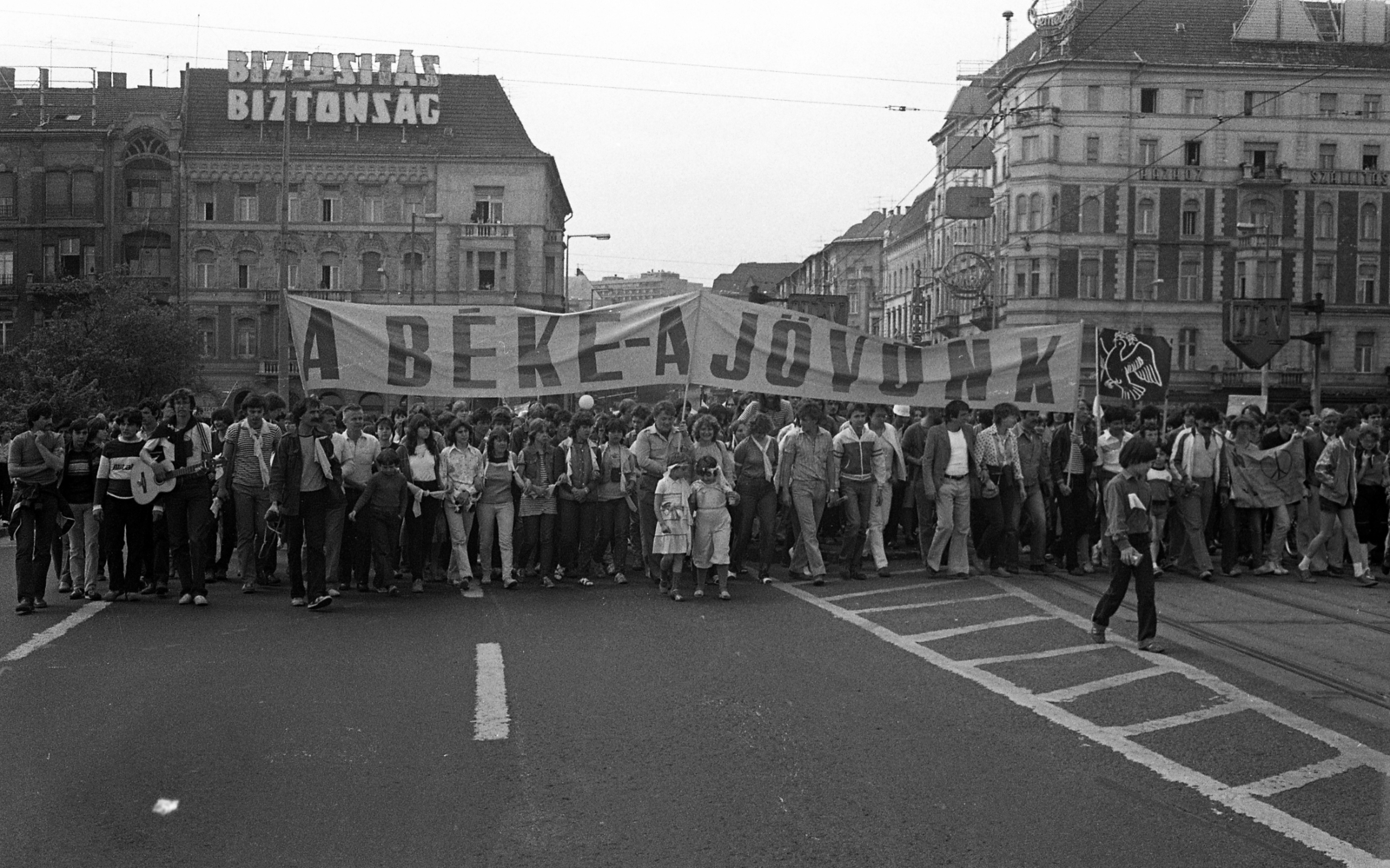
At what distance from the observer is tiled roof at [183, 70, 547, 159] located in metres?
70.2

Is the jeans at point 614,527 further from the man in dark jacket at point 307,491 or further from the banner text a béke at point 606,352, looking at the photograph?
the man in dark jacket at point 307,491

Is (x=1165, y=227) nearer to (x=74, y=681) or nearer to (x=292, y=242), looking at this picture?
(x=292, y=242)

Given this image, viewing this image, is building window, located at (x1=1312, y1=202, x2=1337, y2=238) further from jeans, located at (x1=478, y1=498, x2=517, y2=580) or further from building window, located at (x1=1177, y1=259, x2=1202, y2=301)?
jeans, located at (x1=478, y1=498, x2=517, y2=580)

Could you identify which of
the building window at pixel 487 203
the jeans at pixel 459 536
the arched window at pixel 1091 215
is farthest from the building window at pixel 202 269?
the jeans at pixel 459 536

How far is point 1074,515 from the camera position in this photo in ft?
52.1

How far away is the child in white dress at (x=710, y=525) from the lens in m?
14.0

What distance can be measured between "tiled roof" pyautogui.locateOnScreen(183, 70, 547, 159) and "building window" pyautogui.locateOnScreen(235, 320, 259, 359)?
8364mm

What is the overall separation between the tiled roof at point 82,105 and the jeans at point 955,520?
6467cm

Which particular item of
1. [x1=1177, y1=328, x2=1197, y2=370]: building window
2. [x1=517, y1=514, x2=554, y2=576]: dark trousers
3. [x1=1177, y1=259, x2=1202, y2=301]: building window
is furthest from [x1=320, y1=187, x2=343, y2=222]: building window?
[x1=517, y1=514, x2=554, y2=576]: dark trousers

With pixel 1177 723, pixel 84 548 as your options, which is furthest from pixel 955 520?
pixel 84 548

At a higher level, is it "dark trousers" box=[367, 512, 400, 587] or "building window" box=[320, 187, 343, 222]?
"building window" box=[320, 187, 343, 222]

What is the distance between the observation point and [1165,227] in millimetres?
68750

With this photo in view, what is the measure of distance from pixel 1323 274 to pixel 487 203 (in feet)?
135

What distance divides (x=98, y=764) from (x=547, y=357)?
8.07 m
